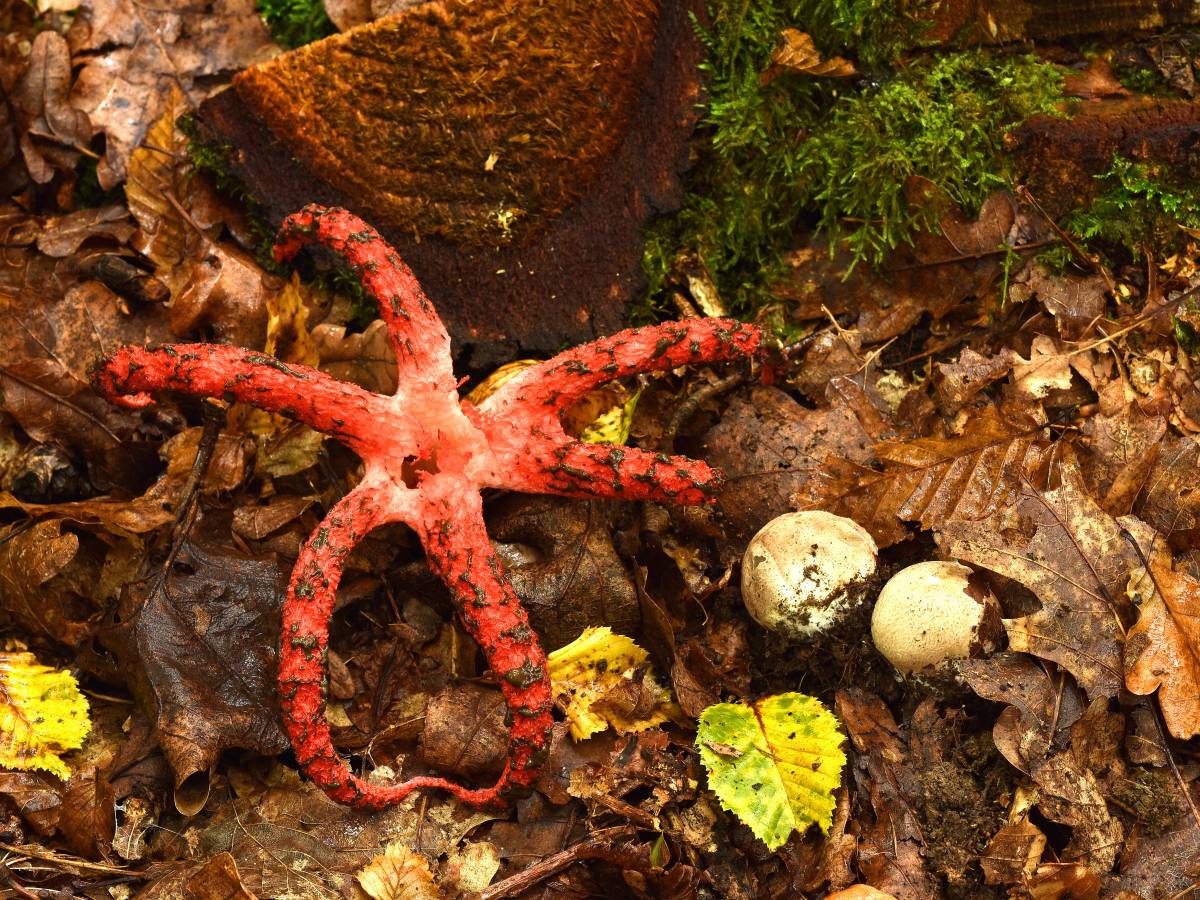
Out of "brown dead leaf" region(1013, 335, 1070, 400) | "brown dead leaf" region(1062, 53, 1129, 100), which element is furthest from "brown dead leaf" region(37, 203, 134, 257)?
"brown dead leaf" region(1062, 53, 1129, 100)

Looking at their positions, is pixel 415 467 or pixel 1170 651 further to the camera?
pixel 415 467

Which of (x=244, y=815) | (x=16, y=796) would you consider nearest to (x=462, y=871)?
(x=244, y=815)

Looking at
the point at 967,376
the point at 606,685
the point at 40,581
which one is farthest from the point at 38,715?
the point at 967,376

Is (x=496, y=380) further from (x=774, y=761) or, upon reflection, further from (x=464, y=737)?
(x=774, y=761)

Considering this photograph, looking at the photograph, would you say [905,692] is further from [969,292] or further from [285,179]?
[285,179]

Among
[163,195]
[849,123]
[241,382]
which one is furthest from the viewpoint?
[163,195]

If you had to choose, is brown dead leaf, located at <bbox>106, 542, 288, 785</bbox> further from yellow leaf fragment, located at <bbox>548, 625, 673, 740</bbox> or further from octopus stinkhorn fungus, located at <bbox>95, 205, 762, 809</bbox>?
yellow leaf fragment, located at <bbox>548, 625, 673, 740</bbox>

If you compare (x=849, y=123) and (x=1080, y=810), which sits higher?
A: (x=849, y=123)
